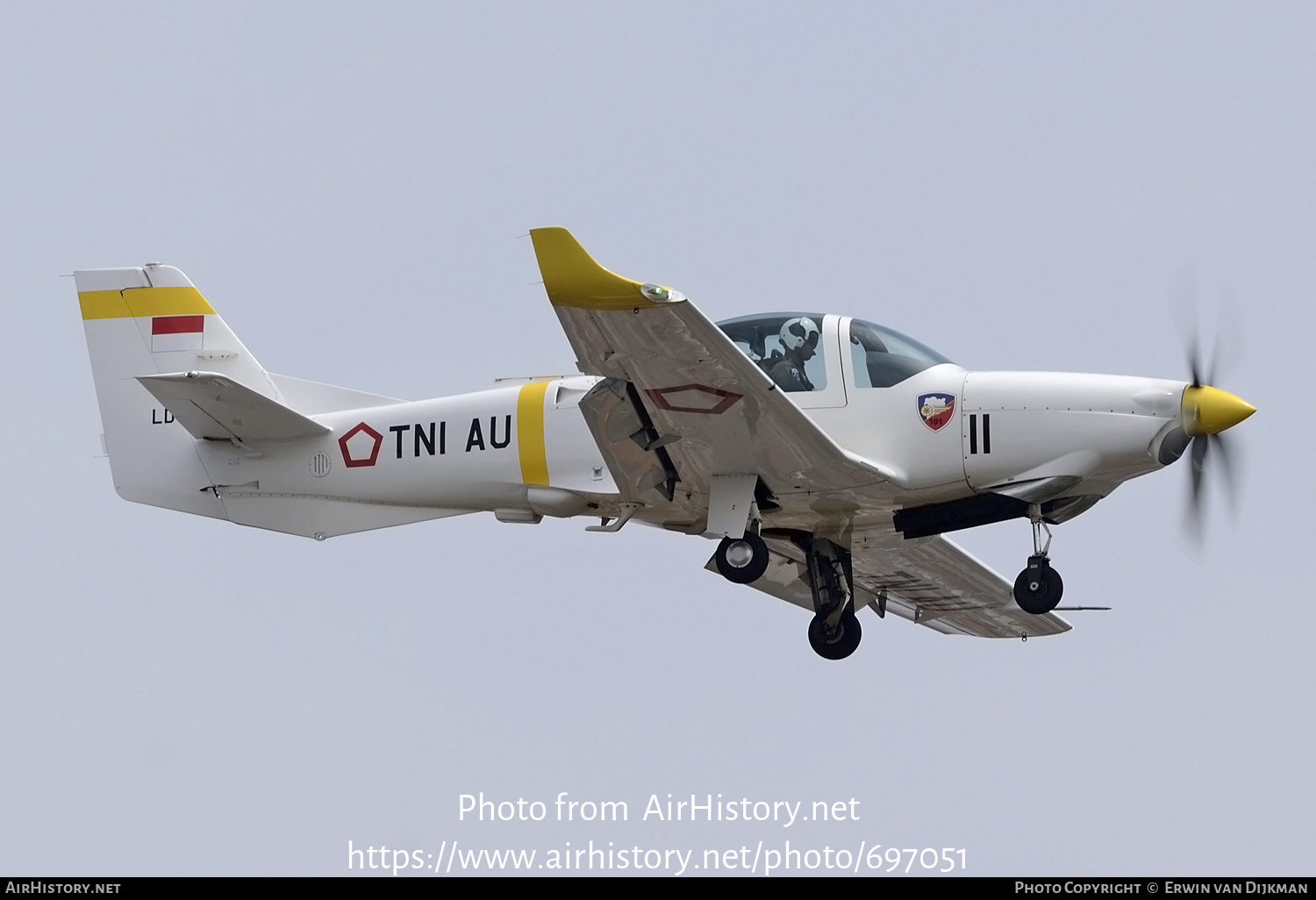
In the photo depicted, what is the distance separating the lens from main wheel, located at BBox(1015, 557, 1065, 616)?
16.2 meters

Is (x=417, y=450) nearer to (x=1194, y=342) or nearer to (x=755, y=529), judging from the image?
(x=755, y=529)

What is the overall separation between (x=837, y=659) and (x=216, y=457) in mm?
7088

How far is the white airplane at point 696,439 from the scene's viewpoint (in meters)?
16.0

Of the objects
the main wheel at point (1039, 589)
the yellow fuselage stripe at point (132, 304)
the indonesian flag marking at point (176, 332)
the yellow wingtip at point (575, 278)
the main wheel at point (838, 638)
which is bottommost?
the main wheel at point (838, 638)

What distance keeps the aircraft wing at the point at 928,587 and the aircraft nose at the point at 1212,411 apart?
3.70 metres

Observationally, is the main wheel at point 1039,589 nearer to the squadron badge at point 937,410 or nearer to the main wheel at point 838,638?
the squadron badge at point 937,410

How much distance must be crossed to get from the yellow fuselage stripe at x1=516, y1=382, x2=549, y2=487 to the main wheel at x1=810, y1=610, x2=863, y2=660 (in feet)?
11.1

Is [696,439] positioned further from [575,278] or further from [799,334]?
[575,278]

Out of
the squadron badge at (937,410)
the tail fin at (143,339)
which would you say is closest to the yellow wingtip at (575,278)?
the squadron badge at (937,410)

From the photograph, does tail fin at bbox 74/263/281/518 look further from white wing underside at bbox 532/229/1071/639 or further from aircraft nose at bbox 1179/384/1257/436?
aircraft nose at bbox 1179/384/1257/436

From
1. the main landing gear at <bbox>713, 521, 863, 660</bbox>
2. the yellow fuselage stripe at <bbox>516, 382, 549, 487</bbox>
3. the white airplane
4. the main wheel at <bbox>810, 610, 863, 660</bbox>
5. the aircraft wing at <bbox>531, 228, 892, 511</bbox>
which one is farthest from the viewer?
the main wheel at <bbox>810, 610, 863, 660</bbox>

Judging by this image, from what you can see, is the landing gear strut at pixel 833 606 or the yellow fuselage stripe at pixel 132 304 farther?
the yellow fuselage stripe at pixel 132 304

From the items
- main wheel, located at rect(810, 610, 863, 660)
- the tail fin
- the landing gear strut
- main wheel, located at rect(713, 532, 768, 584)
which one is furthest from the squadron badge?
the tail fin

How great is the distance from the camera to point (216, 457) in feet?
64.5
